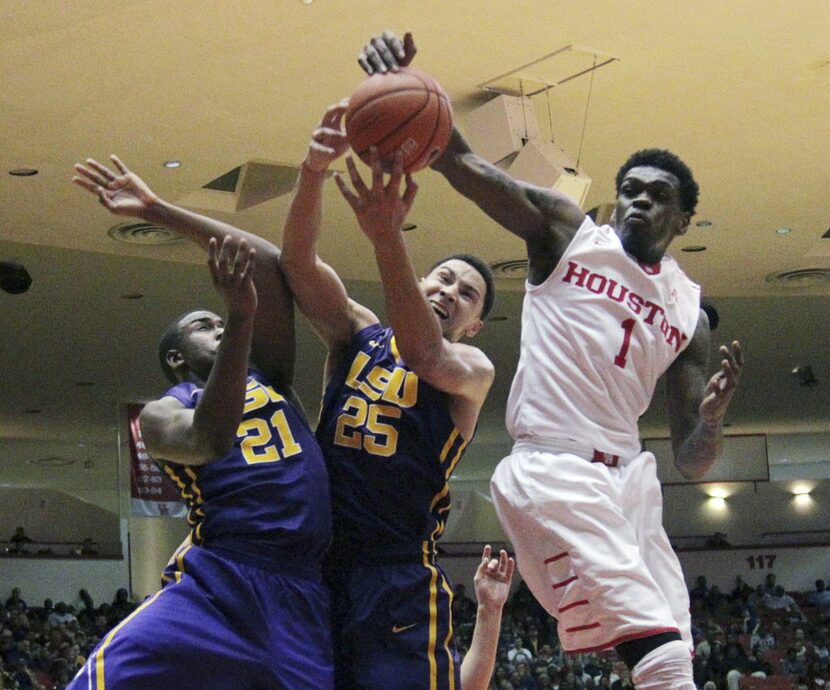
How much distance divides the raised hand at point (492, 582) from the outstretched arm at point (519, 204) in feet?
4.15

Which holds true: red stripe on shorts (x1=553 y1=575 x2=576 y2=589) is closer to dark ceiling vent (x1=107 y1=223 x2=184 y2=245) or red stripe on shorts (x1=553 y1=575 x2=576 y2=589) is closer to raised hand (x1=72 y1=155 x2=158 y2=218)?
raised hand (x1=72 y1=155 x2=158 y2=218)

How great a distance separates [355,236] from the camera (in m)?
12.3

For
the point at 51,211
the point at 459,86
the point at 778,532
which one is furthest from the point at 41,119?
the point at 778,532

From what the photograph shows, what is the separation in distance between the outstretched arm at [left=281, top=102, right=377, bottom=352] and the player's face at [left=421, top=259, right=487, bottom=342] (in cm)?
27

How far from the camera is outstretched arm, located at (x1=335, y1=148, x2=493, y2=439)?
3713 mm

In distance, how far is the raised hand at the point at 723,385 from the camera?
425cm

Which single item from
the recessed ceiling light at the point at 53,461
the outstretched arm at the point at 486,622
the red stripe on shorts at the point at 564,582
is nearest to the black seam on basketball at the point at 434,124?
the red stripe on shorts at the point at 564,582

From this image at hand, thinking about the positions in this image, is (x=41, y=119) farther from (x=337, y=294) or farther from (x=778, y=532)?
(x=778, y=532)

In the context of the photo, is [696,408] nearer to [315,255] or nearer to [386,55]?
[315,255]

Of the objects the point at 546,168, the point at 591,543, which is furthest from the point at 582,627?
the point at 546,168

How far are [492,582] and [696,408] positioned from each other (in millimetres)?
1053

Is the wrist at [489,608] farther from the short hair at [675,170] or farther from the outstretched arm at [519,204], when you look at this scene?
the short hair at [675,170]

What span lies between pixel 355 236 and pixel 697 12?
4.87 m

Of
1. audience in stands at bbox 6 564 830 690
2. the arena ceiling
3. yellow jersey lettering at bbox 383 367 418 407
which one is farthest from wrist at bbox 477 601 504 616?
audience in stands at bbox 6 564 830 690
